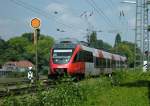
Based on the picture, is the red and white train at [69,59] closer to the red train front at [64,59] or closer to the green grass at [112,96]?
the red train front at [64,59]

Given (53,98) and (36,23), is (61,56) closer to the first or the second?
(36,23)

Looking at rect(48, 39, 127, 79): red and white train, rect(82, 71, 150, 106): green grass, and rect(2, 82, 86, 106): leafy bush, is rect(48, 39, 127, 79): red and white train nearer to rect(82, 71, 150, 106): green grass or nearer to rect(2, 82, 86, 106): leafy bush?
rect(82, 71, 150, 106): green grass

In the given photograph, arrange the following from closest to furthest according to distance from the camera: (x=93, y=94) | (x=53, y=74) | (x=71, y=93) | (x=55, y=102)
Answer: (x=55, y=102)
(x=71, y=93)
(x=93, y=94)
(x=53, y=74)

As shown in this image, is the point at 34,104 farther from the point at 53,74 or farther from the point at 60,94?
the point at 53,74

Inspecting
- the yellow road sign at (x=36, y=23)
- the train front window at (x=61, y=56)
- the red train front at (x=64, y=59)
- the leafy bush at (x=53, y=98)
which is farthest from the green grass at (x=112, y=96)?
the train front window at (x=61, y=56)

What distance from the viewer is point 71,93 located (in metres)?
15.6

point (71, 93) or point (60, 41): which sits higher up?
point (60, 41)

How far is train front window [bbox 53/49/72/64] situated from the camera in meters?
37.3

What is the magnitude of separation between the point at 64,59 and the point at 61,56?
1.21 ft

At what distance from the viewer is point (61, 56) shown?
123 ft

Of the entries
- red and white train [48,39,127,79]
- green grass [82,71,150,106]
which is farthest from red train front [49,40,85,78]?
green grass [82,71,150,106]

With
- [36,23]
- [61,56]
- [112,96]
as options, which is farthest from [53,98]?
[61,56]

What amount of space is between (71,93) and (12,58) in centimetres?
9588

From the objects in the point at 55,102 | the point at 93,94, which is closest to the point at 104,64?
the point at 93,94
